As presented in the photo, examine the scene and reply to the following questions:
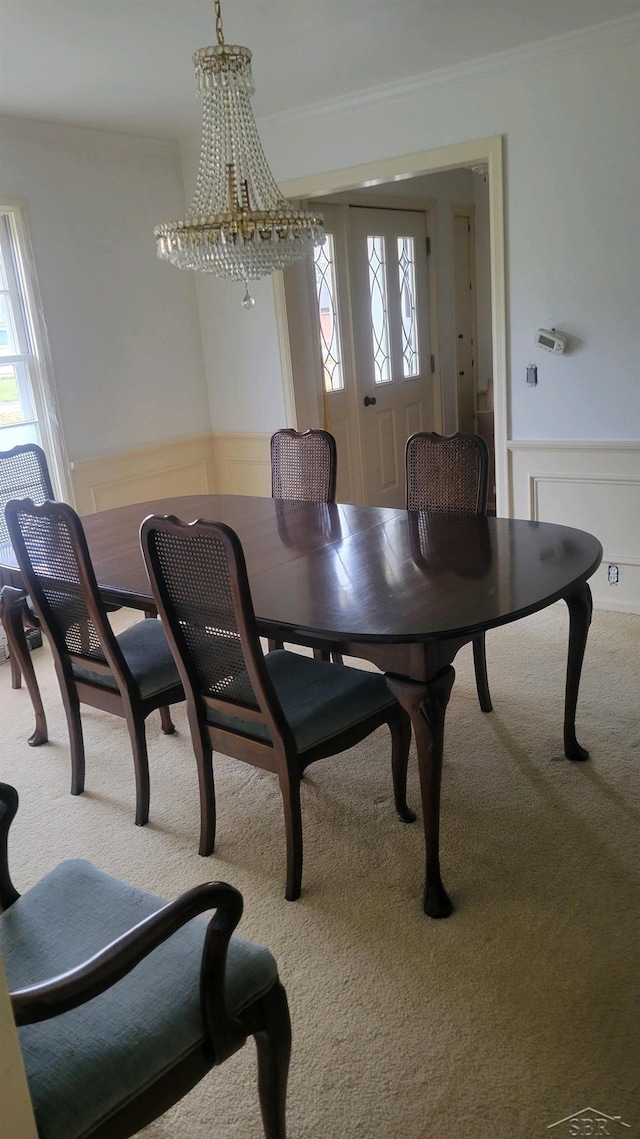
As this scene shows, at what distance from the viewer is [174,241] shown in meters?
2.71

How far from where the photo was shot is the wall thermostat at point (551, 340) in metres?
3.68

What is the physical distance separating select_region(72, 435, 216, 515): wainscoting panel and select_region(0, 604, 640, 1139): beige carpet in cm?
154

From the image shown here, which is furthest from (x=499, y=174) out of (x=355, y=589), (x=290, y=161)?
(x=355, y=589)

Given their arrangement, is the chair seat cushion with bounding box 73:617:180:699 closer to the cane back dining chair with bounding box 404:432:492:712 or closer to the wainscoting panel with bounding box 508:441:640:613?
the cane back dining chair with bounding box 404:432:492:712

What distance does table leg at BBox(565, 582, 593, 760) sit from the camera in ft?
7.84

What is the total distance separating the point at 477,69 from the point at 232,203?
1.61 meters

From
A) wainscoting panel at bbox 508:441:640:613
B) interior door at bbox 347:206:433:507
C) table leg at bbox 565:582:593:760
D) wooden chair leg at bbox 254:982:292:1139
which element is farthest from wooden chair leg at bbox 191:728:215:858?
interior door at bbox 347:206:433:507

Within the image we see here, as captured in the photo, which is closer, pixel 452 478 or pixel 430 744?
pixel 430 744

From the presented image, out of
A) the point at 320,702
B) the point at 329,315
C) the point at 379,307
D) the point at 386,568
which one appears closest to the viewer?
the point at 320,702

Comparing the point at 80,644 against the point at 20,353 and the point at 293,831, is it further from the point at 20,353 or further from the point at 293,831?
the point at 20,353

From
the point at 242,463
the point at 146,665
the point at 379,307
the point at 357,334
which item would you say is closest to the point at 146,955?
the point at 146,665

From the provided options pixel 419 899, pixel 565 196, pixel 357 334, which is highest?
pixel 565 196

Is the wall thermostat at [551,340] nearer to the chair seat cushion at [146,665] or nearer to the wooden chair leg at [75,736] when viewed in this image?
the chair seat cushion at [146,665]

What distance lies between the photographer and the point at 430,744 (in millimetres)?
1939
